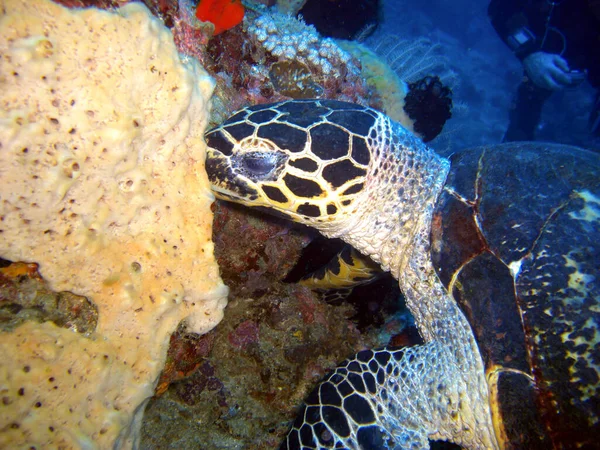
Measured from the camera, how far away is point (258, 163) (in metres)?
2.11

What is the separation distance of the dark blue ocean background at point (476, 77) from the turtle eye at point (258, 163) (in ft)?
19.0

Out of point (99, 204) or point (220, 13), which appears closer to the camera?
point (99, 204)

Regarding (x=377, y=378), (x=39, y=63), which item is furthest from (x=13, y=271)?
(x=377, y=378)

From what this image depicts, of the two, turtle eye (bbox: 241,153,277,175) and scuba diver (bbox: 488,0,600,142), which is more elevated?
scuba diver (bbox: 488,0,600,142)

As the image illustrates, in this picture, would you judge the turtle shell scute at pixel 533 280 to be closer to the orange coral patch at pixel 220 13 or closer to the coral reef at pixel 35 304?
the coral reef at pixel 35 304

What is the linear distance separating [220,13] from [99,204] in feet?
6.36

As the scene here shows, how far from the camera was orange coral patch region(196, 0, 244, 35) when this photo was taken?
2455mm

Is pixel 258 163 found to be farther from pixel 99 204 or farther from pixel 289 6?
pixel 289 6

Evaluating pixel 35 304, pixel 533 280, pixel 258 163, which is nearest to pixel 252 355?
pixel 258 163

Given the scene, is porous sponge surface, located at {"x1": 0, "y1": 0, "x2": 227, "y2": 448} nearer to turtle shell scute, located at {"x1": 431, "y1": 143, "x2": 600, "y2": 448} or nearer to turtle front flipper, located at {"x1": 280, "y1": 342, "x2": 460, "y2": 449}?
turtle front flipper, located at {"x1": 280, "y1": 342, "x2": 460, "y2": 449}

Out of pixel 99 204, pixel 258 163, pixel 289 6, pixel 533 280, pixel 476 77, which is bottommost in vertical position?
pixel 99 204

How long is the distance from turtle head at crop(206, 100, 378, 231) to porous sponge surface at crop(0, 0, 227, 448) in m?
0.27

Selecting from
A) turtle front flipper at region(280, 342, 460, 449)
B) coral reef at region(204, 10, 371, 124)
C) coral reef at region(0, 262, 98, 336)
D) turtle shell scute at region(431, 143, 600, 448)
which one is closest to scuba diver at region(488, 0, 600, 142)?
coral reef at region(204, 10, 371, 124)

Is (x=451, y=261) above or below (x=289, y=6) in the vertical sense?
below
